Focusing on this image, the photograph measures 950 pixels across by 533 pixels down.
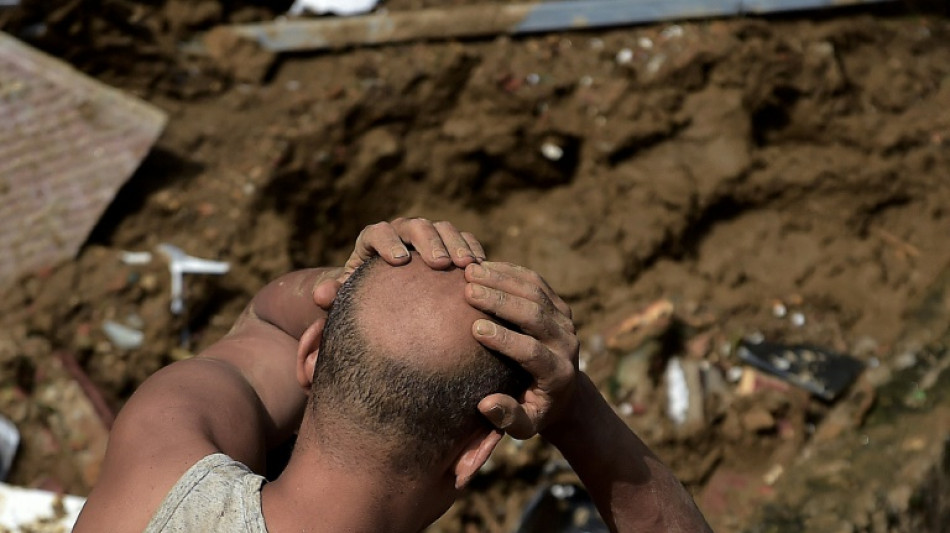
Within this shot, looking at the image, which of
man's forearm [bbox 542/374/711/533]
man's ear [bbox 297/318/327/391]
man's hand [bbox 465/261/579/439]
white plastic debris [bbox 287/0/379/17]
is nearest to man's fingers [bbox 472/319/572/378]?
man's hand [bbox 465/261/579/439]

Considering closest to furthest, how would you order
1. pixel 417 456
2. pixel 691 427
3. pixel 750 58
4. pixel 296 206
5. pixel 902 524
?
pixel 417 456 → pixel 902 524 → pixel 691 427 → pixel 296 206 → pixel 750 58

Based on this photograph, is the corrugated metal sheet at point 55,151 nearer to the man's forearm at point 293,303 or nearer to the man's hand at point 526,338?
the man's forearm at point 293,303

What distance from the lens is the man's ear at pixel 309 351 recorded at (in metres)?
1.79

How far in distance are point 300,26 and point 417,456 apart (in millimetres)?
3821

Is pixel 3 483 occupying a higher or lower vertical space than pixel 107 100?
lower

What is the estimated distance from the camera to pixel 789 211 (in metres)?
4.97

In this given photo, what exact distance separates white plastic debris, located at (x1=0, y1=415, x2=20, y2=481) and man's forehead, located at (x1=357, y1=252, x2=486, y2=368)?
235 cm

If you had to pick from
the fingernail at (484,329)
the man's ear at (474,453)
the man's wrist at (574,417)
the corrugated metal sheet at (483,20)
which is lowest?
the corrugated metal sheet at (483,20)

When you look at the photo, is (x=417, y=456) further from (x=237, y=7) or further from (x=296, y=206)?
(x=237, y=7)

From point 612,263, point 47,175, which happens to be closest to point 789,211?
point 612,263

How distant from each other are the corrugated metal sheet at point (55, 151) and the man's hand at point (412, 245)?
259 centimetres

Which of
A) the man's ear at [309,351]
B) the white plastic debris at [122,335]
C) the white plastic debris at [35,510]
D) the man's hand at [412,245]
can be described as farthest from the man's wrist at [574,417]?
the white plastic debris at [122,335]

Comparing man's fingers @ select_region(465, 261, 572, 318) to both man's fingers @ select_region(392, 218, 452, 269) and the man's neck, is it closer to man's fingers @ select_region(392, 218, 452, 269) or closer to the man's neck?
man's fingers @ select_region(392, 218, 452, 269)

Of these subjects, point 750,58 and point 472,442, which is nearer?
point 472,442
